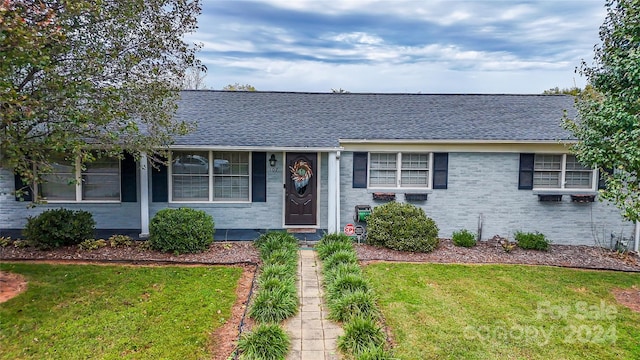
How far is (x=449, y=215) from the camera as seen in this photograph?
9.98m

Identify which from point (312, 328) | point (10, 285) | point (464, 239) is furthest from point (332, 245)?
point (10, 285)

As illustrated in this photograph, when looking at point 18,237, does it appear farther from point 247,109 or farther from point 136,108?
point 247,109

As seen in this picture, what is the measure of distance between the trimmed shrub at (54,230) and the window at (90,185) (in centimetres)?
164

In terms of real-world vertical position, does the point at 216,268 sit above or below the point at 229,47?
below

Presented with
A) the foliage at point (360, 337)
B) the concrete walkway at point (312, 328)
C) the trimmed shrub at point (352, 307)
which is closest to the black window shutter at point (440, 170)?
the concrete walkway at point (312, 328)

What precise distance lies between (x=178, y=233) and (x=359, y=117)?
5923 millimetres

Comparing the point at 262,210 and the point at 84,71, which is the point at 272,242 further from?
the point at 84,71

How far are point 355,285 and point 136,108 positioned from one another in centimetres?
497

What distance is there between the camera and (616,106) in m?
6.12

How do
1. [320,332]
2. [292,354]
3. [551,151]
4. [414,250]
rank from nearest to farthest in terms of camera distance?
[292,354] < [320,332] < [414,250] < [551,151]

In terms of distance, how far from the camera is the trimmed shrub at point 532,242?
9102 millimetres

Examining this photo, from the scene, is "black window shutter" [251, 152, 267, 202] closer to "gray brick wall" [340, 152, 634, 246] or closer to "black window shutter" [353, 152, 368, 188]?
"gray brick wall" [340, 152, 634, 246]

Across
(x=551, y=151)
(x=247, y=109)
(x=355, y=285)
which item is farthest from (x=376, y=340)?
(x=247, y=109)

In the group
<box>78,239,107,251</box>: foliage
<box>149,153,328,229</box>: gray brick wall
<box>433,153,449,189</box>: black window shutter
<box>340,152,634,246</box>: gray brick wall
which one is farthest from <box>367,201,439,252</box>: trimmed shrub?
<box>78,239,107,251</box>: foliage
